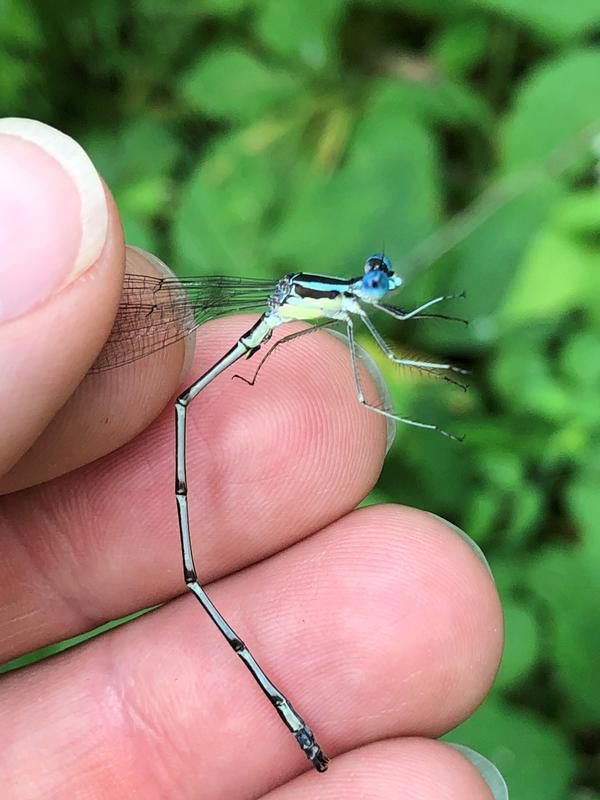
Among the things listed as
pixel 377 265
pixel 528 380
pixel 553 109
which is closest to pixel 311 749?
pixel 377 265

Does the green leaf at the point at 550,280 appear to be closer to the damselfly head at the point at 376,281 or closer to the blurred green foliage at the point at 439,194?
the blurred green foliage at the point at 439,194

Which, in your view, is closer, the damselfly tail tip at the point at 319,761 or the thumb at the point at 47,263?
the thumb at the point at 47,263

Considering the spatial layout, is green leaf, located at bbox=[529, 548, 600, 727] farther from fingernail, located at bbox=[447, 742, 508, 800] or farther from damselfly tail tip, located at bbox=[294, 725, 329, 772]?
damselfly tail tip, located at bbox=[294, 725, 329, 772]

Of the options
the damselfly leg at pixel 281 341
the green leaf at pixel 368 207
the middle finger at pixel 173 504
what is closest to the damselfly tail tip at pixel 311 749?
the middle finger at pixel 173 504

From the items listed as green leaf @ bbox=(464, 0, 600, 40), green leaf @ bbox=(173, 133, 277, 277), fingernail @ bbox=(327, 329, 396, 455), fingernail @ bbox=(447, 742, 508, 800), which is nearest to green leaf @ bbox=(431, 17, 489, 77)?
green leaf @ bbox=(464, 0, 600, 40)

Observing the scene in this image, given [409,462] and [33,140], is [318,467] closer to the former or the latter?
[409,462]

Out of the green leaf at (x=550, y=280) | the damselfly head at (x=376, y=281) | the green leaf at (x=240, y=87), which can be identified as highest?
the green leaf at (x=240, y=87)
